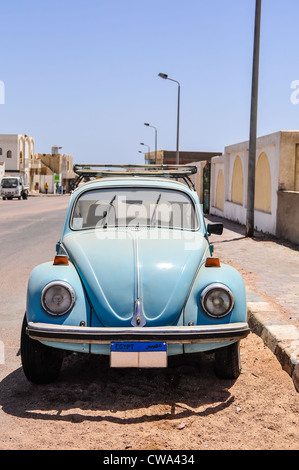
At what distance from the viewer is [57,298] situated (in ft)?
13.3

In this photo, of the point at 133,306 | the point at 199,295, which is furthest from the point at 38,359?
the point at 199,295

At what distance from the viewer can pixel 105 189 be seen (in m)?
5.50

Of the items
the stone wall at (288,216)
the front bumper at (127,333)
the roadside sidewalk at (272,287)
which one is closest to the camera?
the front bumper at (127,333)

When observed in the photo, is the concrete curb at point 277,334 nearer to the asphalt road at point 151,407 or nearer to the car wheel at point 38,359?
the asphalt road at point 151,407

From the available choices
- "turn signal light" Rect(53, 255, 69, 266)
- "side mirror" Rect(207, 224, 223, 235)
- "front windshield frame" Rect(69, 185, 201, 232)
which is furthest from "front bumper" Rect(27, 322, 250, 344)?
"side mirror" Rect(207, 224, 223, 235)

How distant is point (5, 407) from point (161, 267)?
149 cm

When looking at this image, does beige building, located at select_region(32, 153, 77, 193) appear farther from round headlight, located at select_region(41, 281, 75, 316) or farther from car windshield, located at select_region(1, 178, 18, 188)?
round headlight, located at select_region(41, 281, 75, 316)

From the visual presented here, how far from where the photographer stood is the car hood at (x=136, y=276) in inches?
158

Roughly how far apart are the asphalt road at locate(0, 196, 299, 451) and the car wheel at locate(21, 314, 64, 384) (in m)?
0.09

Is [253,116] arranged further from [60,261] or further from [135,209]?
[60,261]

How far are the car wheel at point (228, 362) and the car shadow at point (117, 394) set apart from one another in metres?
0.07

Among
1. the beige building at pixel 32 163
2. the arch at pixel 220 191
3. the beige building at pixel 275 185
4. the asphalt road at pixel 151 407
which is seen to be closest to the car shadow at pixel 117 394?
the asphalt road at pixel 151 407
